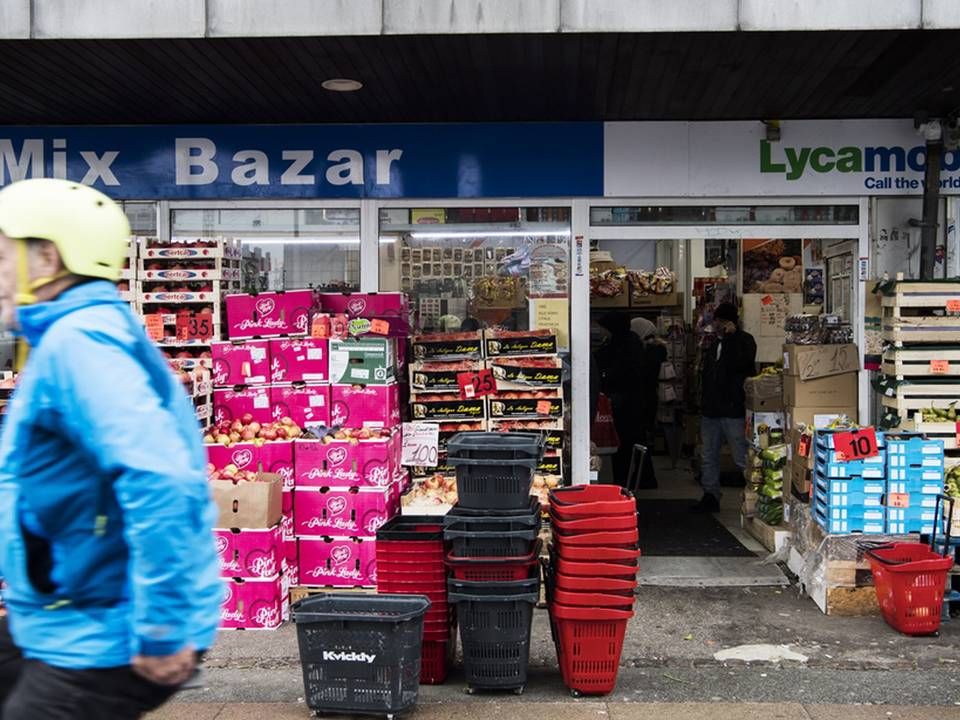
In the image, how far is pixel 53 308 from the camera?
244 centimetres

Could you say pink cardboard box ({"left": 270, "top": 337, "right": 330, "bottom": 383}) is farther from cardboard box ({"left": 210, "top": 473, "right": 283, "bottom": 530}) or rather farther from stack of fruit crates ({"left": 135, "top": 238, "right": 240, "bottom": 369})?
cardboard box ({"left": 210, "top": 473, "right": 283, "bottom": 530})

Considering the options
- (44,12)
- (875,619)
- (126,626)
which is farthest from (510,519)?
(44,12)

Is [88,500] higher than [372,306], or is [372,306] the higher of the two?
[372,306]

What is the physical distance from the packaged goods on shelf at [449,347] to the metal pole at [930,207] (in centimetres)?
361

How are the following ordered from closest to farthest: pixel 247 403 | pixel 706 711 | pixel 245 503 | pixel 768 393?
pixel 706 711 < pixel 245 503 < pixel 247 403 < pixel 768 393

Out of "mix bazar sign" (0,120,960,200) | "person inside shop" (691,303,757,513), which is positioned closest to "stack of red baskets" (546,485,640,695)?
"mix bazar sign" (0,120,960,200)

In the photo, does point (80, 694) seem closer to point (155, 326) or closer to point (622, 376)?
point (155, 326)

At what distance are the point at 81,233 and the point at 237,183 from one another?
6.63m

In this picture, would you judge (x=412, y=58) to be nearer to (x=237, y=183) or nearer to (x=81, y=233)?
(x=237, y=183)

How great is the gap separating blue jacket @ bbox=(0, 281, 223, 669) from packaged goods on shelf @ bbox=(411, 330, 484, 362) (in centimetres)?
603

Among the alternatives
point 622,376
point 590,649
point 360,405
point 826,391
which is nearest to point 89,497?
point 590,649

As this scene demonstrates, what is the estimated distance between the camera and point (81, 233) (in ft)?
8.18

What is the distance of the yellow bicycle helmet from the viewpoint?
2.46m

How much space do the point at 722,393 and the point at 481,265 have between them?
3.14 meters
